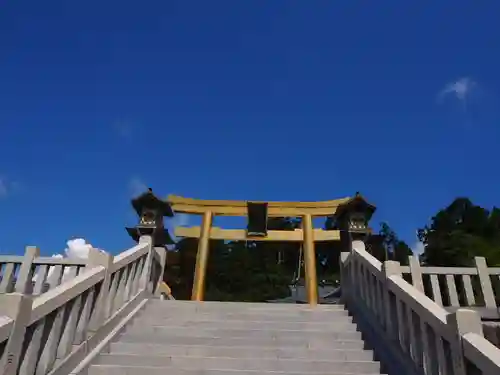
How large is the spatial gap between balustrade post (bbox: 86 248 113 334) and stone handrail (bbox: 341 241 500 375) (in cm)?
247

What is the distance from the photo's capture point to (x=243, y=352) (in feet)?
12.2

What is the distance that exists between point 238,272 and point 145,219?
43.4ft

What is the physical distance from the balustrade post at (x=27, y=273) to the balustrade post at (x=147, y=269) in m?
1.31

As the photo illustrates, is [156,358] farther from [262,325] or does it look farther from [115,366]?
[262,325]

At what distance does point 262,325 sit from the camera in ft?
14.3

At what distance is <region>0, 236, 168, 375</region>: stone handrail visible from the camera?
233 centimetres

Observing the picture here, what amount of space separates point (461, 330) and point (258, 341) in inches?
84.0

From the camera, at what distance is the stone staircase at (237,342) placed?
11.3 ft

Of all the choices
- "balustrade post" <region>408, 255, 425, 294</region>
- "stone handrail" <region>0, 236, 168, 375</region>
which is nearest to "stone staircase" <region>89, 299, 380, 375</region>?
"stone handrail" <region>0, 236, 168, 375</region>

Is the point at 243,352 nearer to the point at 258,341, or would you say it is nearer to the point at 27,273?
the point at 258,341

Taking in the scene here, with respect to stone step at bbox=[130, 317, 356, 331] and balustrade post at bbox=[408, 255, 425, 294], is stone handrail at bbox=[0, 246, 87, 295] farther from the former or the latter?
balustrade post at bbox=[408, 255, 425, 294]

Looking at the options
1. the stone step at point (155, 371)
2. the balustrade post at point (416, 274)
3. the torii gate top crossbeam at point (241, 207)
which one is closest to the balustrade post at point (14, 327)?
the stone step at point (155, 371)

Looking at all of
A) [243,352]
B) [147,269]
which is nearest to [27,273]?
[147,269]

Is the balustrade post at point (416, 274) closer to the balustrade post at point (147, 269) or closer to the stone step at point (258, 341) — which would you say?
the stone step at point (258, 341)
